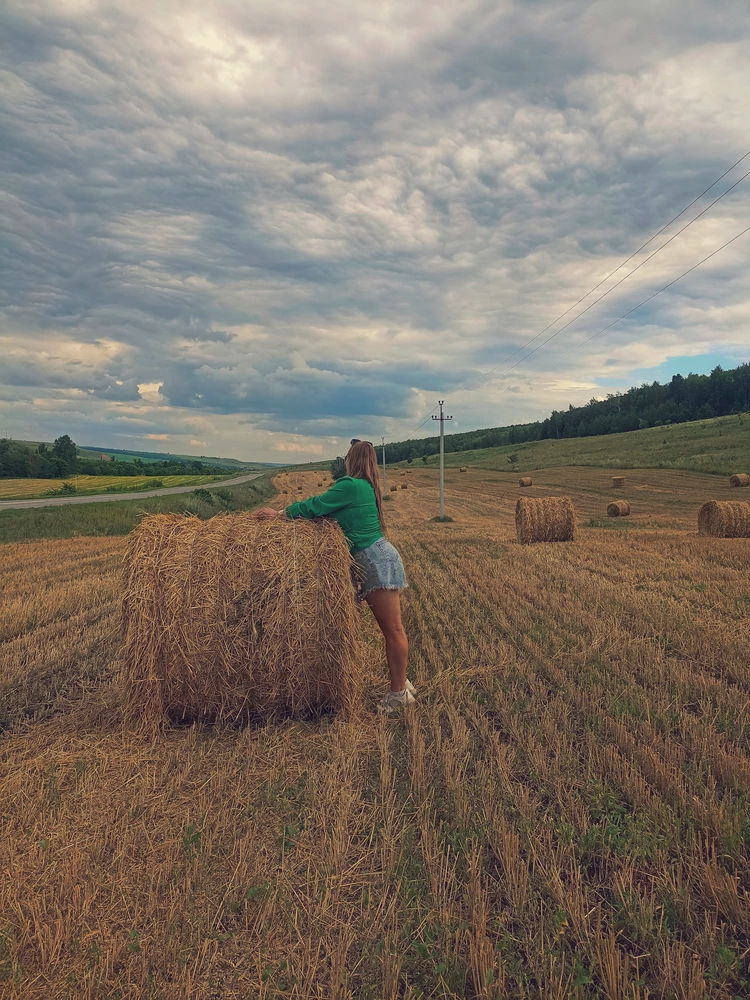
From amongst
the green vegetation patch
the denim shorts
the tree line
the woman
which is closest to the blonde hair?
the woman

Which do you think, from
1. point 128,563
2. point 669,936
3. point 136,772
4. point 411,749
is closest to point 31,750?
point 136,772

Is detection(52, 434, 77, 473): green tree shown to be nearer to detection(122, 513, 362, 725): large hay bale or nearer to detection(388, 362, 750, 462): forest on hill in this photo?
detection(388, 362, 750, 462): forest on hill

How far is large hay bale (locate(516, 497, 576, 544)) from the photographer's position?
16.7m

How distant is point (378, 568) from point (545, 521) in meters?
12.4

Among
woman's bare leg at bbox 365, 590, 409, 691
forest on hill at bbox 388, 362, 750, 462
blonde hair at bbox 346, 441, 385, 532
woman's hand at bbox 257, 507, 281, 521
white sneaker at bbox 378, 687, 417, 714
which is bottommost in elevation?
white sneaker at bbox 378, 687, 417, 714

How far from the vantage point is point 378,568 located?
5.26m

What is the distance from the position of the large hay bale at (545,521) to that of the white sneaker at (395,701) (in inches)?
477

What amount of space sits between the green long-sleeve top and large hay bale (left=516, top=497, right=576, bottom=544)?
1196 centimetres

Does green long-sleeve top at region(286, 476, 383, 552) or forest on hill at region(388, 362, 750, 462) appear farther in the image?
forest on hill at region(388, 362, 750, 462)

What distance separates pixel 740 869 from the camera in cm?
296

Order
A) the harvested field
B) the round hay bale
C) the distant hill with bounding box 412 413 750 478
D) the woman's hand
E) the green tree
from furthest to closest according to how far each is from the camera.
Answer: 1. the green tree
2. the harvested field
3. the distant hill with bounding box 412 413 750 478
4. the round hay bale
5. the woman's hand

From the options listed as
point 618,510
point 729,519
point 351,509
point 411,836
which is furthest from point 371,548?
point 618,510

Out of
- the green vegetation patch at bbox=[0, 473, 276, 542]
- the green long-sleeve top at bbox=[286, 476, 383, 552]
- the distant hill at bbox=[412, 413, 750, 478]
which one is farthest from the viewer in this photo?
the distant hill at bbox=[412, 413, 750, 478]

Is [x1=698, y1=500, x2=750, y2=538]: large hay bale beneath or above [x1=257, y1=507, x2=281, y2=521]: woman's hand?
beneath
